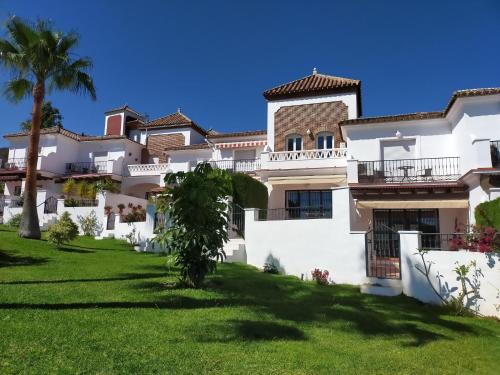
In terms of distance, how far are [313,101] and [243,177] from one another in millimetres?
10923

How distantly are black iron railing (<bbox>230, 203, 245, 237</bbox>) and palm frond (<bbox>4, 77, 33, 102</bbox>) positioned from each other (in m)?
13.5

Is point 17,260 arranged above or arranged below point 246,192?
below

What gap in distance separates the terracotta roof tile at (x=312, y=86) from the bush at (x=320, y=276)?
17.7m

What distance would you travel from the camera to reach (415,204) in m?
20.7

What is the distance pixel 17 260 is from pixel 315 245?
38.9 feet

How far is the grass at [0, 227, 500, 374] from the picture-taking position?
6.09 meters

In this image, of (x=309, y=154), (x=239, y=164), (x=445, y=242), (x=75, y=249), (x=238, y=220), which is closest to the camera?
(x=445, y=242)

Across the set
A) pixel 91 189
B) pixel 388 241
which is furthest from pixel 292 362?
pixel 91 189

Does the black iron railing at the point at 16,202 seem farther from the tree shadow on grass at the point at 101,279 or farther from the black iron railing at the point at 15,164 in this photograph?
the tree shadow on grass at the point at 101,279

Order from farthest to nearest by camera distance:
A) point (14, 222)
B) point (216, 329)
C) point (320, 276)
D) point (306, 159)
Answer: point (14, 222), point (306, 159), point (320, 276), point (216, 329)

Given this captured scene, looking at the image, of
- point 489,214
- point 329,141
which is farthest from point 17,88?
point 489,214

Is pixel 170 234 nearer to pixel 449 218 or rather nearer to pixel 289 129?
pixel 449 218

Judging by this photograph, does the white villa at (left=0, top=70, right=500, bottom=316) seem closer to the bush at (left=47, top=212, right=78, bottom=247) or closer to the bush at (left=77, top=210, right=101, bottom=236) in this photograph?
the bush at (left=77, top=210, right=101, bottom=236)

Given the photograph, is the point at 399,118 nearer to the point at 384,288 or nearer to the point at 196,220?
the point at 384,288
